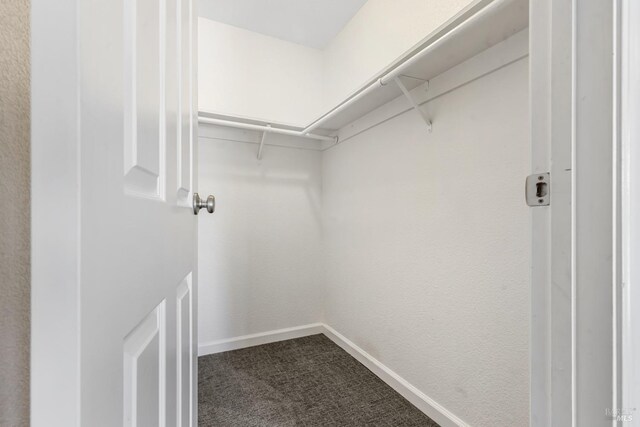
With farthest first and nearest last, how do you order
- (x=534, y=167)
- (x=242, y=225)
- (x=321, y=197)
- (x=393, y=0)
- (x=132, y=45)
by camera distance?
(x=321, y=197)
(x=242, y=225)
(x=393, y=0)
(x=534, y=167)
(x=132, y=45)

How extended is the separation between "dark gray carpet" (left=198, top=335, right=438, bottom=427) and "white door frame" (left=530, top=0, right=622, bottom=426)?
3.69 feet

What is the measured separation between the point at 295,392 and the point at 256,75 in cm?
214

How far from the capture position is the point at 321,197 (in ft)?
7.69

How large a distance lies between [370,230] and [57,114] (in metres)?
1.64

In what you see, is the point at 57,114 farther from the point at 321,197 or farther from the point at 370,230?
the point at 321,197

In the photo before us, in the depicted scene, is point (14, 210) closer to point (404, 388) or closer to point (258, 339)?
point (404, 388)

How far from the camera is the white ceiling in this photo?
178cm

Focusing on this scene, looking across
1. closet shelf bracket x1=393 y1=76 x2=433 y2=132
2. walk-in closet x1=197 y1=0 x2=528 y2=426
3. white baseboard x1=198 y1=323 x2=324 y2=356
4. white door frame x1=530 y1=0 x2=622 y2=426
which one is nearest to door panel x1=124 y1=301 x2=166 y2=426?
white door frame x1=530 y1=0 x2=622 y2=426

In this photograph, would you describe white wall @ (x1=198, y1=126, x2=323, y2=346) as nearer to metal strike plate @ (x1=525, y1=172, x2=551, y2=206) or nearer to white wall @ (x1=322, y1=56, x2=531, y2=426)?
white wall @ (x1=322, y1=56, x2=531, y2=426)

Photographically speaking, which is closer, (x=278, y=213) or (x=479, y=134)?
(x=479, y=134)

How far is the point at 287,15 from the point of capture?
188 cm

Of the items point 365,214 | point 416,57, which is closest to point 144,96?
point 416,57

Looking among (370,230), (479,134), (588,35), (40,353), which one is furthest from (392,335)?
(40,353)

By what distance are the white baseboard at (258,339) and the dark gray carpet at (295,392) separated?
0.05 metres
